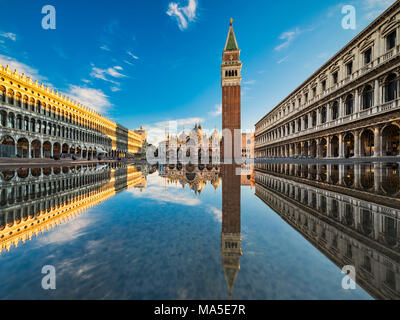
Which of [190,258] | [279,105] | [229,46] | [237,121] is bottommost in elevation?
[190,258]

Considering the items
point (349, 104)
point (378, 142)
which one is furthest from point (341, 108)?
point (378, 142)

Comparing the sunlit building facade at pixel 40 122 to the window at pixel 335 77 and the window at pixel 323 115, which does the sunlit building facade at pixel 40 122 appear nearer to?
the window at pixel 323 115

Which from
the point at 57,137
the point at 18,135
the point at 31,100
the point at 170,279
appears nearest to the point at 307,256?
the point at 170,279

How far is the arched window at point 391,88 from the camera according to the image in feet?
59.8

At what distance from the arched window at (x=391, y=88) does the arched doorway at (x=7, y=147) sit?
5228 centimetres

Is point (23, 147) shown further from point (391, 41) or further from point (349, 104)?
point (391, 41)

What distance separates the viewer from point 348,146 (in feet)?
85.7

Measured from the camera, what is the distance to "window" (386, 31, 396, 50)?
1892cm

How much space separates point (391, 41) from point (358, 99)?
6.22m

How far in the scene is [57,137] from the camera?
4122 centimetres

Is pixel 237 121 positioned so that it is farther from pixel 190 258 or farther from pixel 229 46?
pixel 190 258

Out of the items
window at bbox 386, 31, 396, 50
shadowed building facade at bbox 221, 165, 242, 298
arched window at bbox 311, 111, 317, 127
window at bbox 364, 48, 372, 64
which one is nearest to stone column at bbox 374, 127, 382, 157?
window at bbox 386, 31, 396, 50

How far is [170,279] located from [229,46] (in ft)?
217

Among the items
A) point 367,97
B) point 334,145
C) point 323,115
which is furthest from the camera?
point 323,115
